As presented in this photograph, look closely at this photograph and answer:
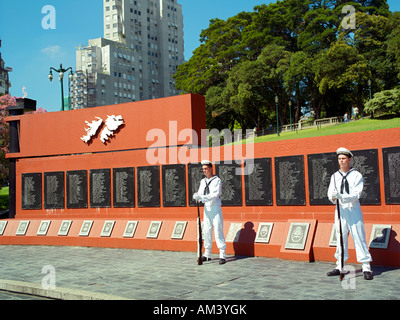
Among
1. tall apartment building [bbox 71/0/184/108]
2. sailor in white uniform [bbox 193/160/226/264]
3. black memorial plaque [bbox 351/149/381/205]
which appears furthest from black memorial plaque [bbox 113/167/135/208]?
tall apartment building [bbox 71/0/184/108]

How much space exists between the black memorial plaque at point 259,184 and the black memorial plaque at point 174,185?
1923 millimetres

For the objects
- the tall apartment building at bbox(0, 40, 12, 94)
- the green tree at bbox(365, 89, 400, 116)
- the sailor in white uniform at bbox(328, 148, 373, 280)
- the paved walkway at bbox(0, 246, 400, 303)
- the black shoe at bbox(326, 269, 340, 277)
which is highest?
the tall apartment building at bbox(0, 40, 12, 94)

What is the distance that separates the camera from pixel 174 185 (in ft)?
38.4

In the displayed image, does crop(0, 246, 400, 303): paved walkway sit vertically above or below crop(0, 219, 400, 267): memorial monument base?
below

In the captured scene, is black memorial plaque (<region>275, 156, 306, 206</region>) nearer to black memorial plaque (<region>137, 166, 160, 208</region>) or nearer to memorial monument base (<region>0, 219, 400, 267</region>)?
memorial monument base (<region>0, 219, 400, 267</region>)

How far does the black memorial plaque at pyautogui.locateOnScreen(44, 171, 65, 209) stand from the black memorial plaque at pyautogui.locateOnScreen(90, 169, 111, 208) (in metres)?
1.19

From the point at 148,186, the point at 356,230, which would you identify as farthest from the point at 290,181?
the point at 148,186

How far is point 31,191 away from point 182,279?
8699 millimetres

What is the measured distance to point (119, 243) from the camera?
38.0ft

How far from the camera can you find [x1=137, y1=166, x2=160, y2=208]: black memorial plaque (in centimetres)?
1197

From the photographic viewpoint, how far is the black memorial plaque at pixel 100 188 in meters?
12.8

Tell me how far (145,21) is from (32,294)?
366 ft

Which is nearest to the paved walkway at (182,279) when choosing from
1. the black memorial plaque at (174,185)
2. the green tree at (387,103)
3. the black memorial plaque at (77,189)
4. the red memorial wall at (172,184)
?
the red memorial wall at (172,184)
